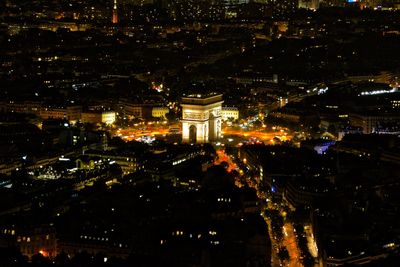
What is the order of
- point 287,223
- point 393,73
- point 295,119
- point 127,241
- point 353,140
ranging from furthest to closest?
point 393,73 < point 295,119 < point 353,140 < point 287,223 < point 127,241

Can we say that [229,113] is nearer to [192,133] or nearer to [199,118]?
[192,133]

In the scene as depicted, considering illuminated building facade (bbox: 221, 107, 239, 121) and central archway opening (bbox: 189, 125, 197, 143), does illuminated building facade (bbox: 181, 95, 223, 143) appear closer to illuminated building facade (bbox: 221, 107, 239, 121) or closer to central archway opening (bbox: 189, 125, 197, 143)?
central archway opening (bbox: 189, 125, 197, 143)

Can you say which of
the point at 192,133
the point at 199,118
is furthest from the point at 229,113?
the point at 199,118

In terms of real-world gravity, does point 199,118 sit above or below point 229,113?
above

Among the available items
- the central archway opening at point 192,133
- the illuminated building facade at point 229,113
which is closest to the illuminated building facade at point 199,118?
the central archway opening at point 192,133

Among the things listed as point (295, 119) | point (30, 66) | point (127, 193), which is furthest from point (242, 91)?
point (127, 193)

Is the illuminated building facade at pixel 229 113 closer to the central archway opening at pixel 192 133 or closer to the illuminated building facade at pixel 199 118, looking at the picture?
the illuminated building facade at pixel 199 118

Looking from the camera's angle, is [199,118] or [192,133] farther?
[192,133]

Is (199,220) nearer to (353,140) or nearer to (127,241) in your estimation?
(127,241)
